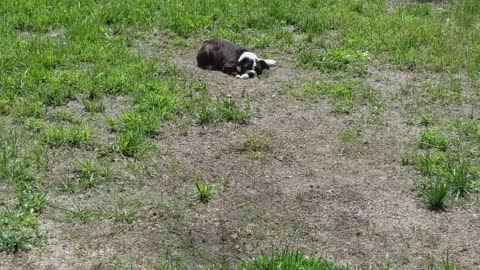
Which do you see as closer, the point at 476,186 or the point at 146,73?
the point at 476,186

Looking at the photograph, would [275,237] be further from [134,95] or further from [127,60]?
[127,60]

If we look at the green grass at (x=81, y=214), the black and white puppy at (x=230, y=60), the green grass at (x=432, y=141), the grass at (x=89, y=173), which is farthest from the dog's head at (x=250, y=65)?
the green grass at (x=81, y=214)

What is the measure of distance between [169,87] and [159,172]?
183cm

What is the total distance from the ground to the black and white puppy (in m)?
0.25

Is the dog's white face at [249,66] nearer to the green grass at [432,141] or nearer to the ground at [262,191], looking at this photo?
the ground at [262,191]

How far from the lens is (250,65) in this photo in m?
8.45

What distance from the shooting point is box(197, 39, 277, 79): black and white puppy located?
Result: 8461mm

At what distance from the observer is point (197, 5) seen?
1042 cm

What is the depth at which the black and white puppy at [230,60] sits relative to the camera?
8461 mm

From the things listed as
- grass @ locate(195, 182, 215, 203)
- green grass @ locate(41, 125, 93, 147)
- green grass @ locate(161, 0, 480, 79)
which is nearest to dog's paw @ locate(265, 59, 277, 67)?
green grass @ locate(161, 0, 480, 79)

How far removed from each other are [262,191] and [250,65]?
274 cm

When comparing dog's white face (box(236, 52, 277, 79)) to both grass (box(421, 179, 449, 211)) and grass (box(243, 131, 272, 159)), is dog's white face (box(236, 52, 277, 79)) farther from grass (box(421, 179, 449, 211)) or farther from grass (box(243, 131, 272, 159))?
grass (box(421, 179, 449, 211))

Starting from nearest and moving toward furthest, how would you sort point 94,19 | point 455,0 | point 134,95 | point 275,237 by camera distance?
1. point 275,237
2. point 134,95
3. point 94,19
4. point 455,0

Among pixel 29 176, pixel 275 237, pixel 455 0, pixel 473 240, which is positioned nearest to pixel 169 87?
pixel 29 176
